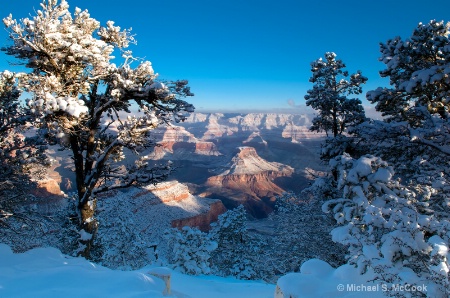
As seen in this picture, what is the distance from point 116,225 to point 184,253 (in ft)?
20.2

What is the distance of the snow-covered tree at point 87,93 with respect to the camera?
6180 millimetres

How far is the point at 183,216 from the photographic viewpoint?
263 ft

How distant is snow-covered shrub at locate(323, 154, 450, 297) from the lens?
12.6 feet

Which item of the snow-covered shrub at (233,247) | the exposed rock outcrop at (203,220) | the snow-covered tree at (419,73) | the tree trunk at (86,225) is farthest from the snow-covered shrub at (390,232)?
the exposed rock outcrop at (203,220)

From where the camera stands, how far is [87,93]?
24.6 ft

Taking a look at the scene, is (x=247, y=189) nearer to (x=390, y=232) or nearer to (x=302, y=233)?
(x=302, y=233)

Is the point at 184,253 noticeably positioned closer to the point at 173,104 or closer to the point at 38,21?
the point at 173,104

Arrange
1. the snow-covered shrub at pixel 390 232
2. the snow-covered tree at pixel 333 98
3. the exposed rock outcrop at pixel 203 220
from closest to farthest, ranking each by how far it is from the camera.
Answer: the snow-covered shrub at pixel 390 232, the snow-covered tree at pixel 333 98, the exposed rock outcrop at pixel 203 220

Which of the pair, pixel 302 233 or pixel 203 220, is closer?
pixel 302 233

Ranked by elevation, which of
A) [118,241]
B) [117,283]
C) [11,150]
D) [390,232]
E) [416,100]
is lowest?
[118,241]

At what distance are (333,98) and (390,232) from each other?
35.8 ft

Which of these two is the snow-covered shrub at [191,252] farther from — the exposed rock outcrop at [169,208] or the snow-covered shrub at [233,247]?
the exposed rock outcrop at [169,208]

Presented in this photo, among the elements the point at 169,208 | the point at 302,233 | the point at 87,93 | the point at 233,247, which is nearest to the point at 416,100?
the point at 87,93

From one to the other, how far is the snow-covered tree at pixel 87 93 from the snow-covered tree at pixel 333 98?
8638mm
